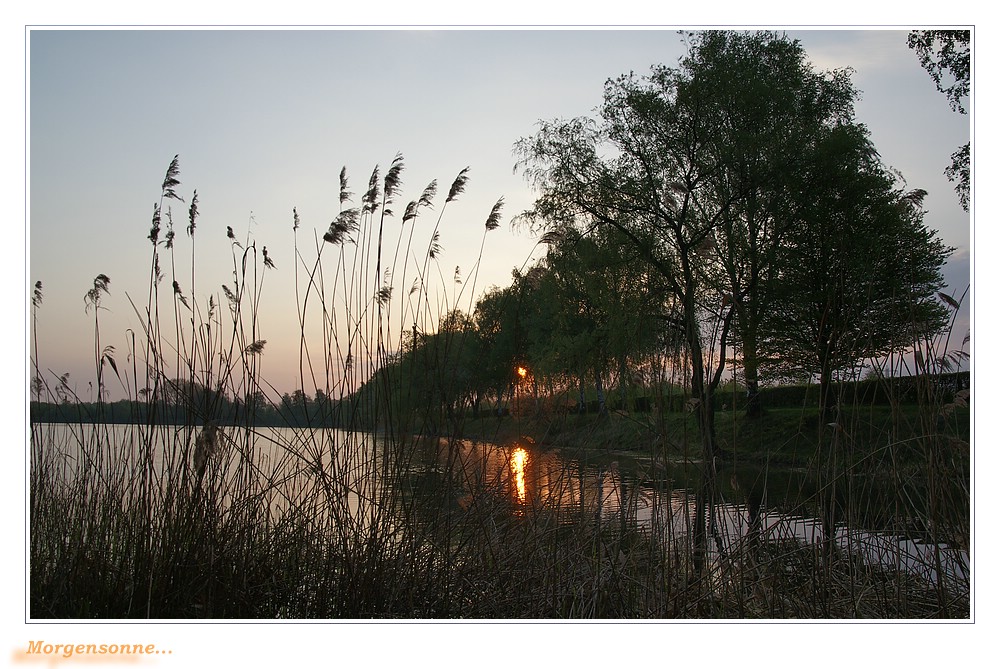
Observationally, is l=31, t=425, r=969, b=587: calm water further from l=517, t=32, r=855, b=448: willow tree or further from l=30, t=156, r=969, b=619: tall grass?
l=517, t=32, r=855, b=448: willow tree

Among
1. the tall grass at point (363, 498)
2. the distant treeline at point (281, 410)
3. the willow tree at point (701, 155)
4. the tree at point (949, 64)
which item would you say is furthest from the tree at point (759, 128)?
the tall grass at point (363, 498)

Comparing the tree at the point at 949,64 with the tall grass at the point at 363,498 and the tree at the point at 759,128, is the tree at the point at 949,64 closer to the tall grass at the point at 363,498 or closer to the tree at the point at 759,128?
the tall grass at the point at 363,498

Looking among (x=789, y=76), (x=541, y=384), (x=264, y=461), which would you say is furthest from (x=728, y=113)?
(x=264, y=461)

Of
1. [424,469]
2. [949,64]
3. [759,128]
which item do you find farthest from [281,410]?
[759,128]

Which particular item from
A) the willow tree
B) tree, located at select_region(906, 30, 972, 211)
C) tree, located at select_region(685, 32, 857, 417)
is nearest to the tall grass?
tree, located at select_region(906, 30, 972, 211)

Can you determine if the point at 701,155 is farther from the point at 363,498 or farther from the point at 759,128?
the point at 363,498
